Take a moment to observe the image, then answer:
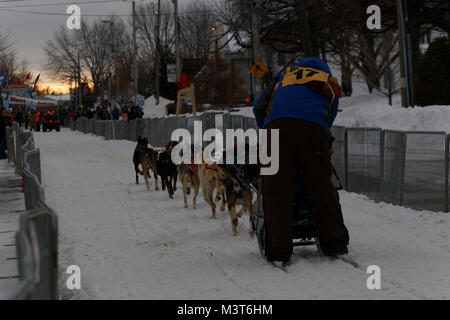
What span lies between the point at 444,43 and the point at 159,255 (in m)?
16.3

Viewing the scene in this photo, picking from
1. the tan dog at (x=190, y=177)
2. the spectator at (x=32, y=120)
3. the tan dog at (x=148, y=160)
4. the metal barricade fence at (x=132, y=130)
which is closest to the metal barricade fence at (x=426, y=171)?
the tan dog at (x=190, y=177)

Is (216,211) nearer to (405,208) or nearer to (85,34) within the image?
(405,208)

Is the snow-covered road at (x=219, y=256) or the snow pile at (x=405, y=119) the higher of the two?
the snow pile at (x=405, y=119)

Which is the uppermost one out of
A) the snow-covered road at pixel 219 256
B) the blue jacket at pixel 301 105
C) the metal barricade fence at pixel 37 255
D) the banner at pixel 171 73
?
the banner at pixel 171 73

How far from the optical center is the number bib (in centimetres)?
648

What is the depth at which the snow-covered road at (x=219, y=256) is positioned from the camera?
5.50 meters

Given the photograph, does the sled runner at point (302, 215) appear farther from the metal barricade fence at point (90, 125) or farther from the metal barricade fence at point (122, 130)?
the metal barricade fence at point (90, 125)

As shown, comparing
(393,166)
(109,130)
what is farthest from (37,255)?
(109,130)

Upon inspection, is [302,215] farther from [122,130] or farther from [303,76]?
[122,130]

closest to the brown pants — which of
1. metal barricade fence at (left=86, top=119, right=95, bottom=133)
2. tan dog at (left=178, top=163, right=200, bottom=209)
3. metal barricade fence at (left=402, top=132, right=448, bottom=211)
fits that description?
metal barricade fence at (left=402, top=132, right=448, bottom=211)

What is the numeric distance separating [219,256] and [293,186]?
1250 mm

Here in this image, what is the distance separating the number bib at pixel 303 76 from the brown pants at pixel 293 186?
409 millimetres

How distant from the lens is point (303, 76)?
652 cm

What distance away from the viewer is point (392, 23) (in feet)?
102
